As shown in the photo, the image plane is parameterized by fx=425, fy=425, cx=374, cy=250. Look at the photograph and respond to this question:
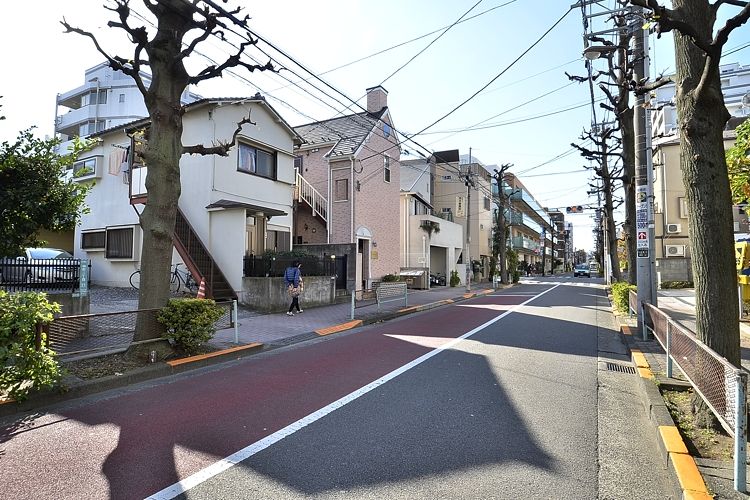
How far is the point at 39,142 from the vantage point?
23.9 ft

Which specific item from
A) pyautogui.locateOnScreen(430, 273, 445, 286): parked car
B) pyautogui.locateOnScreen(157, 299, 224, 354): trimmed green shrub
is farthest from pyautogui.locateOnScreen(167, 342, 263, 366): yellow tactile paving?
pyautogui.locateOnScreen(430, 273, 445, 286): parked car

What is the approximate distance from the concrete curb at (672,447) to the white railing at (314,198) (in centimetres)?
1758

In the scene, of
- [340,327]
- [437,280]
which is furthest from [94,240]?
[437,280]

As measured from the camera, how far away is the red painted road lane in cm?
355

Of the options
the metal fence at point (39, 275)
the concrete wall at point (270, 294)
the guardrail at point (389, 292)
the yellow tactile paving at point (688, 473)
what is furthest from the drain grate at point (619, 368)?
the metal fence at point (39, 275)

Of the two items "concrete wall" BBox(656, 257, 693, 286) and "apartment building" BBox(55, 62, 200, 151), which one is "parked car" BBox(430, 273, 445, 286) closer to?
"concrete wall" BBox(656, 257, 693, 286)

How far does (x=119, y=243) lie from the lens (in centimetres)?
1772

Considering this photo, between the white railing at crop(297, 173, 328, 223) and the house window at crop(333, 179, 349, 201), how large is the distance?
0.72 meters

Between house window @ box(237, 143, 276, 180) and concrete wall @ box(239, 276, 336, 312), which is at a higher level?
house window @ box(237, 143, 276, 180)

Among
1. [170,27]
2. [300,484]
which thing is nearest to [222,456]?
[300,484]

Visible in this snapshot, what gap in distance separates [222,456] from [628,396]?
5.27 m

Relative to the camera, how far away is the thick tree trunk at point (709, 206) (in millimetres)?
4297

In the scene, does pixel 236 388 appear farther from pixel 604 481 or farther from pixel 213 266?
pixel 213 266

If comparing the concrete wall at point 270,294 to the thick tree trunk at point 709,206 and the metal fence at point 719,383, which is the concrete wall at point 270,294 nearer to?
the metal fence at point 719,383
